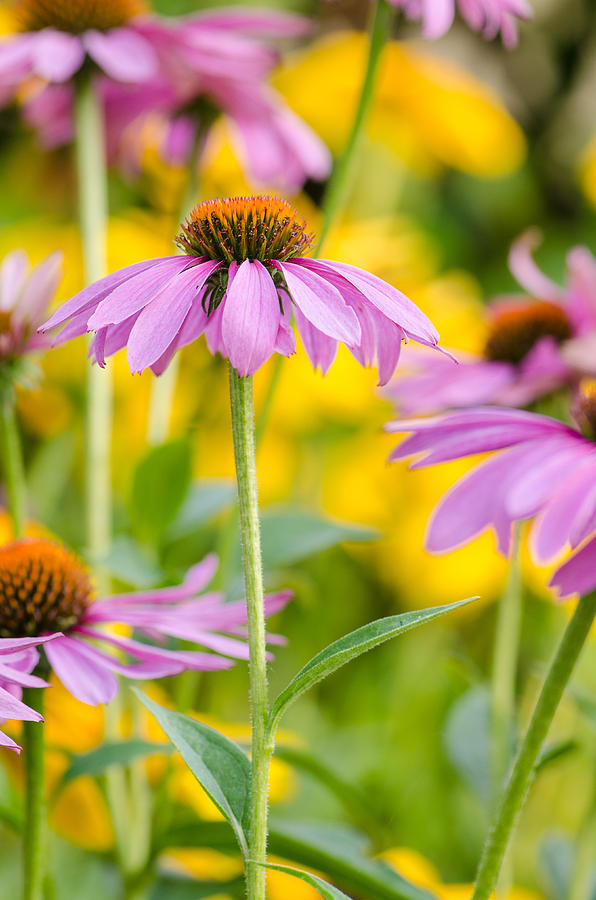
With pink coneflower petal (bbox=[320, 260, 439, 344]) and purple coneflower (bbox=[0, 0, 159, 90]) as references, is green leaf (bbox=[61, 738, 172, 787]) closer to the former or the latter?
pink coneflower petal (bbox=[320, 260, 439, 344])

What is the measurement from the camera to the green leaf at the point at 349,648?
301mm

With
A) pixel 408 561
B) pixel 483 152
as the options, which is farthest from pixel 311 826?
pixel 483 152

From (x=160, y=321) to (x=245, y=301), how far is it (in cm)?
3

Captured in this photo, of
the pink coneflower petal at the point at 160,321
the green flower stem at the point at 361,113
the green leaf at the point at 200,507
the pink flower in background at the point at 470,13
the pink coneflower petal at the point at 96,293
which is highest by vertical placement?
the pink flower in background at the point at 470,13

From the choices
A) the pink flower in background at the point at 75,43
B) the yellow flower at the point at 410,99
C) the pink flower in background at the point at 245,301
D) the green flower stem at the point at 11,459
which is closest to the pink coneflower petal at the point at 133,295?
the pink flower in background at the point at 245,301

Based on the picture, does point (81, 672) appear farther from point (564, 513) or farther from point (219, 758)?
point (564, 513)

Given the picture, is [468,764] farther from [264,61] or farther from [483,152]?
[483,152]

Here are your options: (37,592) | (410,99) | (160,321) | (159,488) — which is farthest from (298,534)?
(410,99)

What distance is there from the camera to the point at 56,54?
619mm

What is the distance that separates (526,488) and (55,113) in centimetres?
54

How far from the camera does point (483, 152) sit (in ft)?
4.11

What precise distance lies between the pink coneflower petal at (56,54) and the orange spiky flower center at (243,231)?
27 cm

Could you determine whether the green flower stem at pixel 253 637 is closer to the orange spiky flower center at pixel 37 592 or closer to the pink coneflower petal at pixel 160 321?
the pink coneflower petal at pixel 160 321

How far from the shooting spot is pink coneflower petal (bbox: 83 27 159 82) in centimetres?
60
